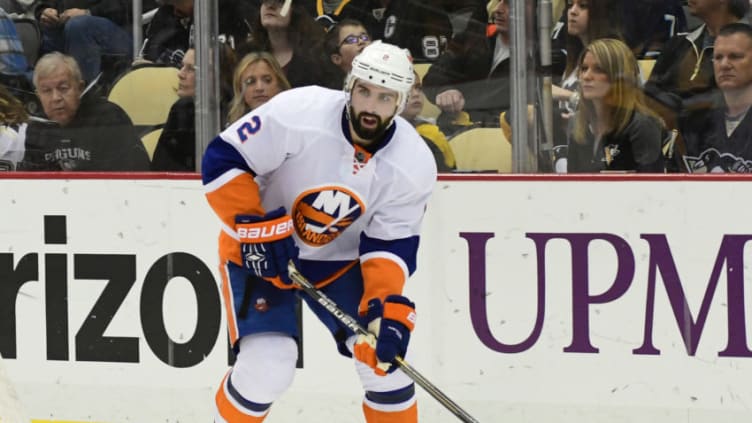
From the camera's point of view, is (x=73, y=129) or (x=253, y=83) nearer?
(x=253, y=83)

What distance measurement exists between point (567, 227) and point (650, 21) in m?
0.59

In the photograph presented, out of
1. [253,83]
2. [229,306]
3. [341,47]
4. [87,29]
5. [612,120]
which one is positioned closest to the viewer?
[229,306]

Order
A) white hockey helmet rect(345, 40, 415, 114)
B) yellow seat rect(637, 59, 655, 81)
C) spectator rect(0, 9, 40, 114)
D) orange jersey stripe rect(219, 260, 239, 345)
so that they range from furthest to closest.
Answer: spectator rect(0, 9, 40, 114), yellow seat rect(637, 59, 655, 81), orange jersey stripe rect(219, 260, 239, 345), white hockey helmet rect(345, 40, 415, 114)

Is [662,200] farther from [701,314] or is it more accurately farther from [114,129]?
[114,129]

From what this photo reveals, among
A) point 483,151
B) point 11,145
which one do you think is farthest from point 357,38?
point 11,145

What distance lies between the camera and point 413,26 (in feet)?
13.0

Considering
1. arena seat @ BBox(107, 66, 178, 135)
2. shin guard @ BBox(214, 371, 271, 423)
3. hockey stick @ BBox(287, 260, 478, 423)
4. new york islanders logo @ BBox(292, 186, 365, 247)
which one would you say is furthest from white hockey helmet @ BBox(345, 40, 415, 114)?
arena seat @ BBox(107, 66, 178, 135)

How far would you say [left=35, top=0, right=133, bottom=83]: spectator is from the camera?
420cm

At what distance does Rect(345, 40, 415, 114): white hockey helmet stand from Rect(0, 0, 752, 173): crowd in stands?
2.25ft

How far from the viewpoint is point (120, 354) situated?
417 cm

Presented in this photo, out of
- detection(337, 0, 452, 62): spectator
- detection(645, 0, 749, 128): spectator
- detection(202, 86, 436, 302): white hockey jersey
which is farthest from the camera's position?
detection(337, 0, 452, 62): spectator

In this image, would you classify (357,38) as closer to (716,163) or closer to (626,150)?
(626,150)

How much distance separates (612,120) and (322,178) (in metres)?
0.97

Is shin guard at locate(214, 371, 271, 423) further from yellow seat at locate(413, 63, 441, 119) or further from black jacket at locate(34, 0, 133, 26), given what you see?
black jacket at locate(34, 0, 133, 26)
